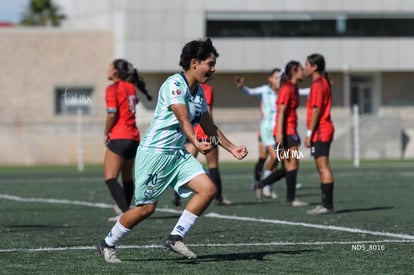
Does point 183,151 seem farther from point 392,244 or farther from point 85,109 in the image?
point 85,109

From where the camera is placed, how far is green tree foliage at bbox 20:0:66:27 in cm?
6756

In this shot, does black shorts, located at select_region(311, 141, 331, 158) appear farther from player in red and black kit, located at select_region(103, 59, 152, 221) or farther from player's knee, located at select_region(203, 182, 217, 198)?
player's knee, located at select_region(203, 182, 217, 198)

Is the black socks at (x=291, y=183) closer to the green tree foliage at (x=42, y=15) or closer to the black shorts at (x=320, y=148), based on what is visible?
the black shorts at (x=320, y=148)

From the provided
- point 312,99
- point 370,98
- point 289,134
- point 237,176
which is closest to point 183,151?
point 312,99

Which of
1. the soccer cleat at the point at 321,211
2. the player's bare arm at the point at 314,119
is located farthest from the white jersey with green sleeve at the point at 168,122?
the soccer cleat at the point at 321,211

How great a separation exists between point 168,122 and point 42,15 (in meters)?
60.6

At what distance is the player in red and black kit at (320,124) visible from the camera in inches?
565

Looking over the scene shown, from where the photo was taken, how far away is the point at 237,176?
2652cm

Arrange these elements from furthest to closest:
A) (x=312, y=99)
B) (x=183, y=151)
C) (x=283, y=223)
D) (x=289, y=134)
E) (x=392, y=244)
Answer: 1. (x=289, y=134)
2. (x=312, y=99)
3. (x=283, y=223)
4. (x=392, y=244)
5. (x=183, y=151)

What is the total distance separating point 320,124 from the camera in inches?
569

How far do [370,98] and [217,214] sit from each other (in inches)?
1725

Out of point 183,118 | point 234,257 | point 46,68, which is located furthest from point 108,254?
point 46,68

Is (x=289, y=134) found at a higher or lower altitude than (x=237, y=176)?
higher

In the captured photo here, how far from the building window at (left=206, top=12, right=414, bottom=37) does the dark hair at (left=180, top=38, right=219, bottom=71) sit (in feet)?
149
